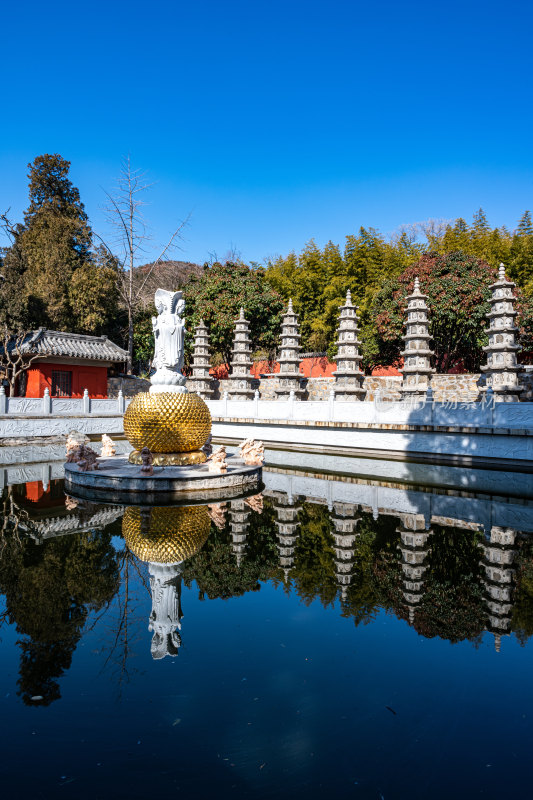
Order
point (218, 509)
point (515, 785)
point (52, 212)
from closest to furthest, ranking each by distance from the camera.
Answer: point (515, 785) → point (218, 509) → point (52, 212)

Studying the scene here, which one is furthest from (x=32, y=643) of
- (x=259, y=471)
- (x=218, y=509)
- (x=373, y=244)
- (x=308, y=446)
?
(x=373, y=244)

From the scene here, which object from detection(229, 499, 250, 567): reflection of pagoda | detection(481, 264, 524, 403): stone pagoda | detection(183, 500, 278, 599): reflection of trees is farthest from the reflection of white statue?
detection(481, 264, 524, 403): stone pagoda

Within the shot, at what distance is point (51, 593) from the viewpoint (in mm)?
4422

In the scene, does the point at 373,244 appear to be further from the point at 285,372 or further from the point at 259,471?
the point at 259,471

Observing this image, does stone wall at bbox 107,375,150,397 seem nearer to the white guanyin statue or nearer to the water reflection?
the white guanyin statue

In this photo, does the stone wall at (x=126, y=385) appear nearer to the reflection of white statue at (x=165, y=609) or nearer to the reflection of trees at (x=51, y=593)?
the reflection of trees at (x=51, y=593)

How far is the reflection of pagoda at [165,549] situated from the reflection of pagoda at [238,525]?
34 centimetres

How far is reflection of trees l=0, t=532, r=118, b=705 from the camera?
131 inches

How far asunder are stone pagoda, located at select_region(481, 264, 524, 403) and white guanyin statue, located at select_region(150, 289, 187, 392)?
11.0 metres

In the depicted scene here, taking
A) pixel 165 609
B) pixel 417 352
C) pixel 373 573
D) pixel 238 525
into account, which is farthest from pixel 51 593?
pixel 417 352

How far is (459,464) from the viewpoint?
12586 mm

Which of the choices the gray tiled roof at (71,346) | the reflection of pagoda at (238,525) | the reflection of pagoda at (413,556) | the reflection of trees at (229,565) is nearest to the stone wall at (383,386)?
the gray tiled roof at (71,346)

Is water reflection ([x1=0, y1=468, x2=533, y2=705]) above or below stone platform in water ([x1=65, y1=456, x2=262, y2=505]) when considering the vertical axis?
below

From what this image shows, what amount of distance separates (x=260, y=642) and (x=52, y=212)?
3282 cm
